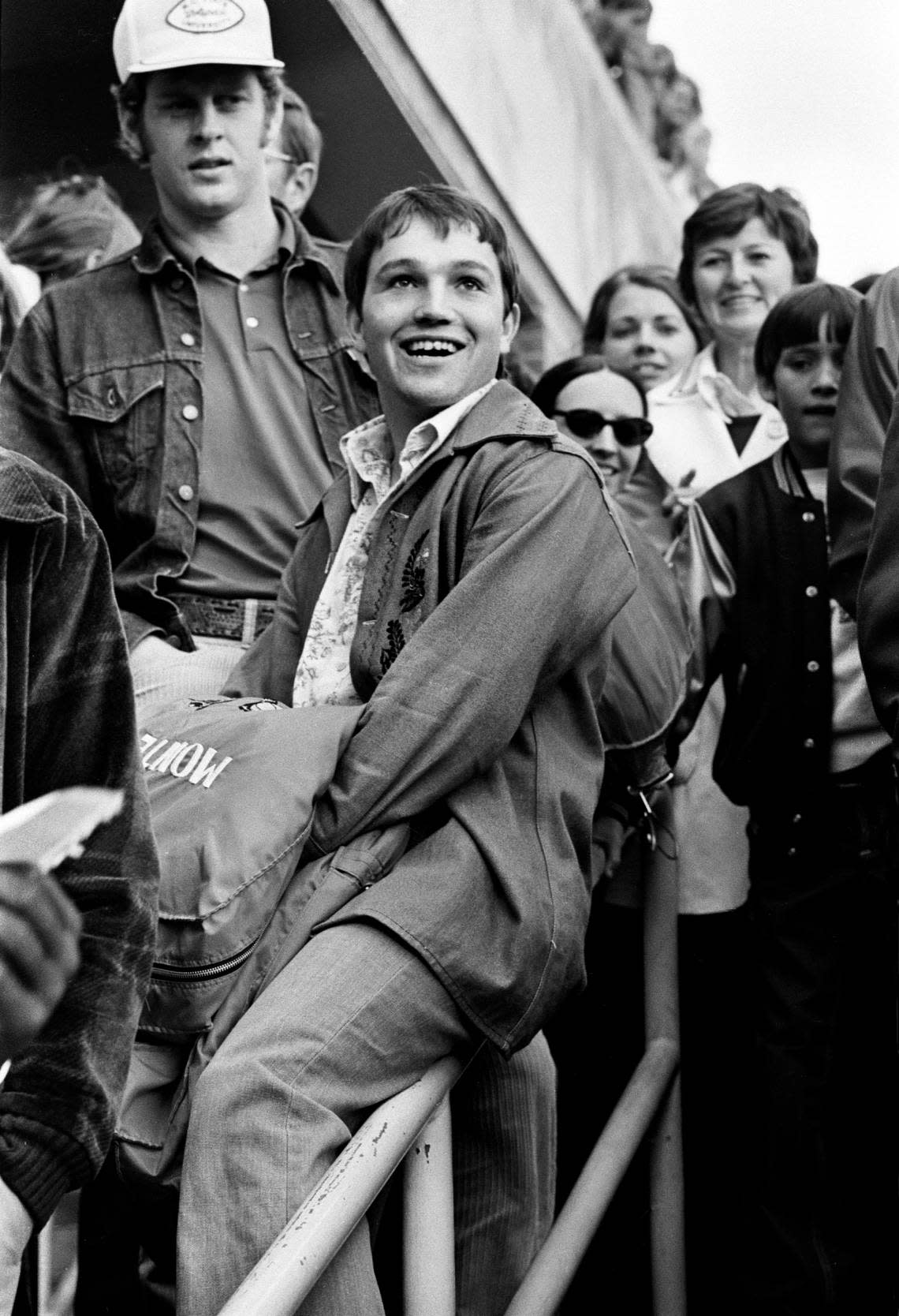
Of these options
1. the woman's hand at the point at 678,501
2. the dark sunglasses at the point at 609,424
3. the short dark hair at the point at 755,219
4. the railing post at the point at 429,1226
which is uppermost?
the short dark hair at the point at 755,219

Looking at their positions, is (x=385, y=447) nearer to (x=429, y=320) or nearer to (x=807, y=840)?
(x=429, y=320)

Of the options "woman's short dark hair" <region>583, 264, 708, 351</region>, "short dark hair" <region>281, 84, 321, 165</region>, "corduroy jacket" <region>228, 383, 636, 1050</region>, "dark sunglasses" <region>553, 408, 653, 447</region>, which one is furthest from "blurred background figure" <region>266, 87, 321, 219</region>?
"corduroy jacket" <region>228, 383, 636, 1050</region>

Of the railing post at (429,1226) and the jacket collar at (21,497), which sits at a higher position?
the jacket collar at (21,497)

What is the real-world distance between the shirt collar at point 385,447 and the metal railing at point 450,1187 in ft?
2.60

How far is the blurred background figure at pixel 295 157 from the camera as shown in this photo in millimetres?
4266

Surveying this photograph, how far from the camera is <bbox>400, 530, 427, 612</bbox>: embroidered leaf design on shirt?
2693 mm

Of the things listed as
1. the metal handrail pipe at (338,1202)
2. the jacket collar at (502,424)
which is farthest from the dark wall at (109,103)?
the metal handrail pipe at (338,1202)

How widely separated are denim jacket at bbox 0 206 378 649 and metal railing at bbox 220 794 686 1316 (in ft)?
3.08

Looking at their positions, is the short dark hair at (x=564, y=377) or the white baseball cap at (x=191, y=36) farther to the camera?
the short dark hair at (x=564, y=377)

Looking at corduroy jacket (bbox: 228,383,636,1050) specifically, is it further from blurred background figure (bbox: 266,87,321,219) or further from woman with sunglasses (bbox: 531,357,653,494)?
blurred background figure (bbox: 266,87,321,219)

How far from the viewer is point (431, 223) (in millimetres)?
3049

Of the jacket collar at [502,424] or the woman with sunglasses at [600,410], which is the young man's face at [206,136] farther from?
the jacket collar at [502,424]

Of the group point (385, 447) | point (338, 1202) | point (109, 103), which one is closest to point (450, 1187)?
point (338, 1202)

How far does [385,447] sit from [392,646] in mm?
437
